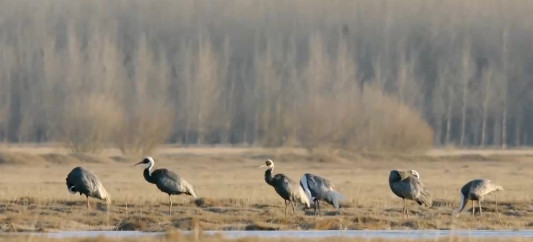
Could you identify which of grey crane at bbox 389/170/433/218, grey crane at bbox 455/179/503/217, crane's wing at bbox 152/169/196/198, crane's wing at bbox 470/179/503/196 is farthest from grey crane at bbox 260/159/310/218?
crane's wing at bbox 470/179/503/196

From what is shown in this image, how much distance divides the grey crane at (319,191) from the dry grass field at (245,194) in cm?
31

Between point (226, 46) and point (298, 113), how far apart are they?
2188 centimetres

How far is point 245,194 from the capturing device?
106ft

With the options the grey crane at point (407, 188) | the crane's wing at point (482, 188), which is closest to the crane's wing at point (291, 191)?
the grey crane at point (407, 188)

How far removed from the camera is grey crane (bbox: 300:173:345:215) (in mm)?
23859

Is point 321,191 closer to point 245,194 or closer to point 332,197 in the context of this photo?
point 332,197

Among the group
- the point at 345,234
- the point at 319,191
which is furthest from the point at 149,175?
the point at 345,234

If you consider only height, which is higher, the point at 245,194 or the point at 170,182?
the point at 170,182

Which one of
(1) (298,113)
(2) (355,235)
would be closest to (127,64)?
(1) (298,113)

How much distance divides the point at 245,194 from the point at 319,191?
28.1ft

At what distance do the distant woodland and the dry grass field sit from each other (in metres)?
3.50

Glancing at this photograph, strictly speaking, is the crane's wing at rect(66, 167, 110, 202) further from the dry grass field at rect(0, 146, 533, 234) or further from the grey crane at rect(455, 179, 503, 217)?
the grey crane at rect(455, 179, 503, 217)

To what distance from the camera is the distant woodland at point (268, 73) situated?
64750 mm

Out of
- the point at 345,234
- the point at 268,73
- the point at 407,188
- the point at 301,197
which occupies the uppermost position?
the point at 268,73
